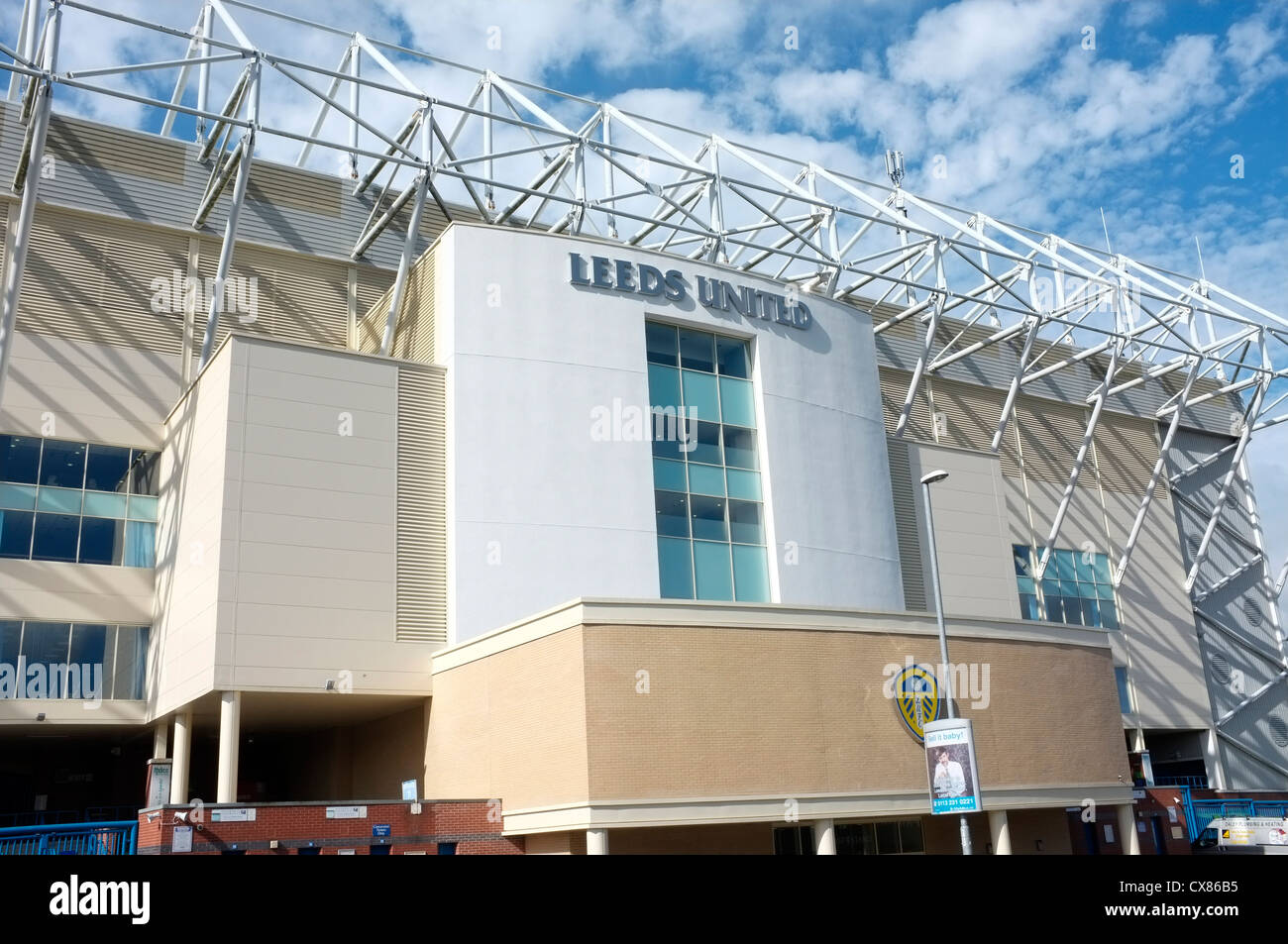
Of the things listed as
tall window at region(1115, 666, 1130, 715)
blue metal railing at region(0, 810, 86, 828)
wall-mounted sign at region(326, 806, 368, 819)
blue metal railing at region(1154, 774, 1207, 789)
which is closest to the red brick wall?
wall-mounted sign at region(326, 806, 368, 819)

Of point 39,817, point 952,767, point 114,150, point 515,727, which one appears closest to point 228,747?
point 515,727

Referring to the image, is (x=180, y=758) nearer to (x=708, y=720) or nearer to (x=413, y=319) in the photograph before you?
(x=413, y=319)

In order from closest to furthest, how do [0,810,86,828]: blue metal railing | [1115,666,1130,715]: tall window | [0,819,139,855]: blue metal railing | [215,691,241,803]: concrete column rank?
1. [0,819,139,855]: blue metal railing
2. [215,691,241,803]: concrete column
3. [0,810,86,828]: blue metal railing
4. [1115,666,1130,715]: tall window

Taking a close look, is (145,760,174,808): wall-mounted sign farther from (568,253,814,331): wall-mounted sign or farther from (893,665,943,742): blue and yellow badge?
(893,665,943,742): blue and yellow badge

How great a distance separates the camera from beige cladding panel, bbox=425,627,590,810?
23.1m

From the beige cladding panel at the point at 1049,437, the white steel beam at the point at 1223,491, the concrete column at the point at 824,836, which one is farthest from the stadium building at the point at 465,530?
the white steel beam at the point at 1223,491

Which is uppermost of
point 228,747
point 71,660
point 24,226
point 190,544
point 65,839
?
point 24,226

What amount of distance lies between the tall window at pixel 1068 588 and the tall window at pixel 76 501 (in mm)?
31960

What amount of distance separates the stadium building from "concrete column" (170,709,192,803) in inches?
4.2

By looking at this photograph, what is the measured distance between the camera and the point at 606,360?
31891mm

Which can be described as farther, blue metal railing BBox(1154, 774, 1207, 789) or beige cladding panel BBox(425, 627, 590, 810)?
blue metal railing BBox(1154, 774, 1207, 789)

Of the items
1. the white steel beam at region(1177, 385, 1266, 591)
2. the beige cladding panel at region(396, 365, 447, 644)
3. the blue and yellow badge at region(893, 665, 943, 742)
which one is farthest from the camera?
the white steel beam at region(1177, 385, 1266, 591)

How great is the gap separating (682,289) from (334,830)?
57.3 feet

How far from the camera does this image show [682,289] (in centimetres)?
3359
